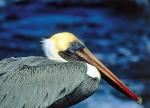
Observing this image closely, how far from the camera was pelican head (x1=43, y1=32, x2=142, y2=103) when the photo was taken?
3.61 metres

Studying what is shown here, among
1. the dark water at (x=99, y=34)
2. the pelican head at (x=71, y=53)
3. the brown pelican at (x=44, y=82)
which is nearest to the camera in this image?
the brown pelican at (x=44, y=82)

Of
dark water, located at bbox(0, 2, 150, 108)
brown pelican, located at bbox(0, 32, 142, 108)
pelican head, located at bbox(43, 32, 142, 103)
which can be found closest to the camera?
brown pelican, located at bbox(0, 32, 142, 108)

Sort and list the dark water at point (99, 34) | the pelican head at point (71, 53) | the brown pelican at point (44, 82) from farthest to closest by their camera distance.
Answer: the dark water at point (99, 34) < the pelican head at point (71, 53) < the brown pelican at point (44, 82)

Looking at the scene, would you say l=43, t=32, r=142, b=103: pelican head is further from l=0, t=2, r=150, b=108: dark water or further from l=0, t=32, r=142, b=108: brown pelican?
l=0, t=2, r=150, b=108: dark water

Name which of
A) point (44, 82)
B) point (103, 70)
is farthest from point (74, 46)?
point (44, 82)

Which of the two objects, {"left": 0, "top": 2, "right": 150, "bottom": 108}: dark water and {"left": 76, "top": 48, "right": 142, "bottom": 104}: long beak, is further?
{"left": 0, "top": 2, "right": 150, "bottom": 108}: dark water

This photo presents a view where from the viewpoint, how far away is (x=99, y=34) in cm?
612

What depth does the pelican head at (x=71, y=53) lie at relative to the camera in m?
3.61

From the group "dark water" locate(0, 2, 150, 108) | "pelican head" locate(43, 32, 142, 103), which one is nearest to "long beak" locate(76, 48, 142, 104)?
"pelican head" locate(43, 32, 142, 103)

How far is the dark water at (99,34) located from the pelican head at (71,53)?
7.43 feet

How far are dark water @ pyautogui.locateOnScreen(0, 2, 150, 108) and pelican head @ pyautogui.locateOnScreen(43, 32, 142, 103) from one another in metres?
2.27

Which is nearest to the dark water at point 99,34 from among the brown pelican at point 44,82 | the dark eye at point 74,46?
the dark eye at point 74,46

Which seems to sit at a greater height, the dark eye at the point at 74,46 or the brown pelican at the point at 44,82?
the dark eye at the point at 74,46

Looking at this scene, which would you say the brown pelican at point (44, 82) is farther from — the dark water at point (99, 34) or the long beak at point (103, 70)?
the dark water at point (99, 34)
